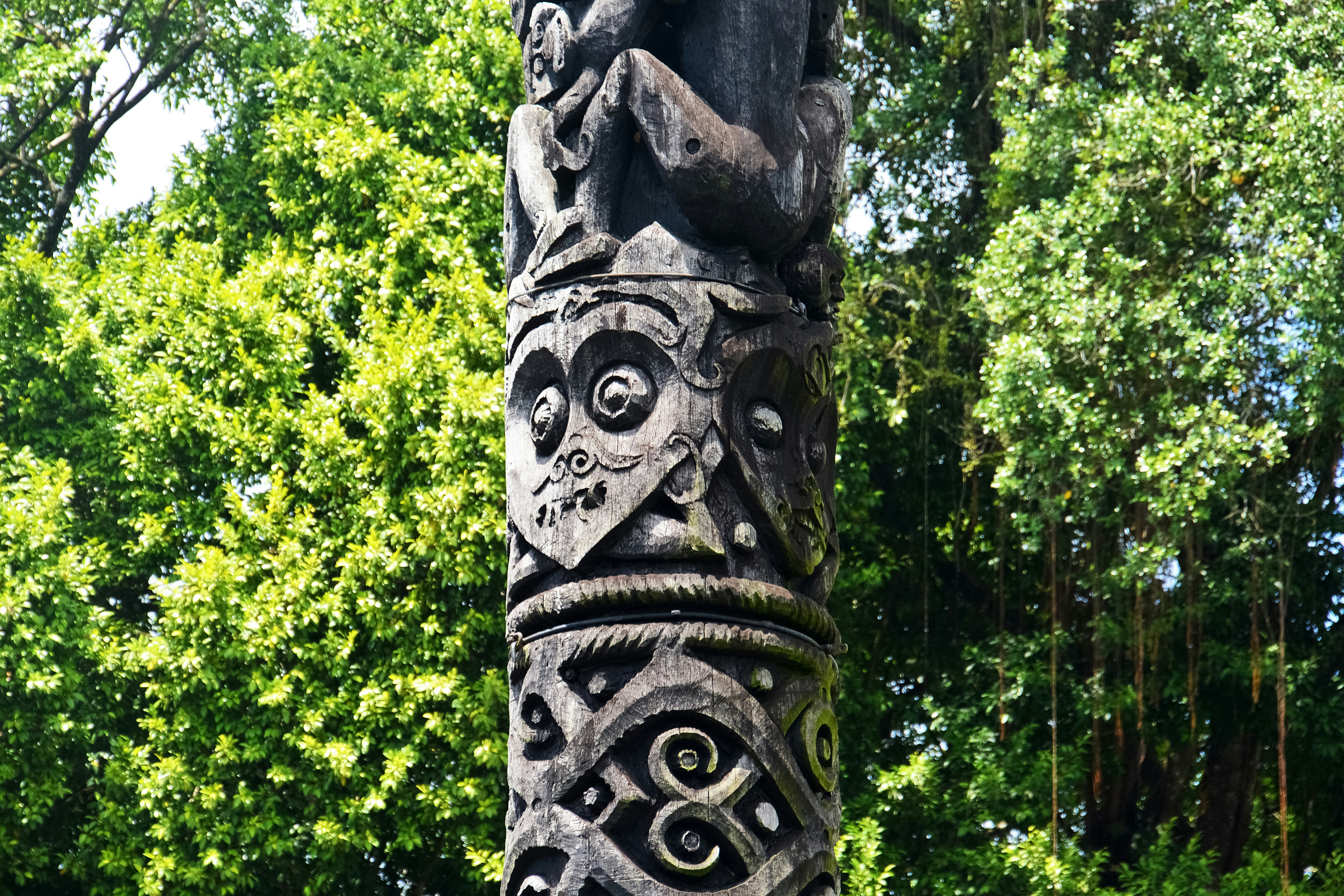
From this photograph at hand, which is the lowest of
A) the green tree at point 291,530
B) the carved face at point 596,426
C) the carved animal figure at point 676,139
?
the carved face at point 596,426

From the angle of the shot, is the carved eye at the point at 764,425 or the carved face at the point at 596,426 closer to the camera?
the carved face at the point at 596,426

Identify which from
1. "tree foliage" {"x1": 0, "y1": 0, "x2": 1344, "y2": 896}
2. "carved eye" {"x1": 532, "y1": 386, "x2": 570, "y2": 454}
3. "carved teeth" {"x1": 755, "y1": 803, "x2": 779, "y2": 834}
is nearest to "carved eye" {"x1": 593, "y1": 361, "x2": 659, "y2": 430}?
"carved eye" {"x1": 532, "y1": 386, "x2": 570, "y2": 454}

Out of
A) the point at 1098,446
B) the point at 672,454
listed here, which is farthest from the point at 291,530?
the point at 672,454

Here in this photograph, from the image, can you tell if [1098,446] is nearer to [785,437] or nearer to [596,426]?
[785,437]

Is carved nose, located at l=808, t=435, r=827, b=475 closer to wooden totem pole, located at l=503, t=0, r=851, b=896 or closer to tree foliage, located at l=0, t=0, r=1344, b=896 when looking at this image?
wooden totem pole, located at l=503, t=0, r=851, b=896

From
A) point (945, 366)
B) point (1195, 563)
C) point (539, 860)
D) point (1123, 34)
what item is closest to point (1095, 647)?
point (1195, 563)

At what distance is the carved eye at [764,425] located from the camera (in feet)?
13.3

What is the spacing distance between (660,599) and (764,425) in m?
0.57

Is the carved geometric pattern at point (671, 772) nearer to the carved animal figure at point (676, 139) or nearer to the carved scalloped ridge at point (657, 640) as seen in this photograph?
the carved scalloped ridge at point (657, 640)

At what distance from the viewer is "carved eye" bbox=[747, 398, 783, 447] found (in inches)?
160

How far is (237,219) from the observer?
14.9 meters

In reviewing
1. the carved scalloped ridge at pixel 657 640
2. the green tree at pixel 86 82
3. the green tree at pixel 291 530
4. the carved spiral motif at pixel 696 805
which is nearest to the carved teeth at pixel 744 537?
the carved scalloped ridge at pixel 657 640

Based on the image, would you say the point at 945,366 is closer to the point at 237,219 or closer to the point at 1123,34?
the point at 1123,34

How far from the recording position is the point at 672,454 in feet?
12.8
